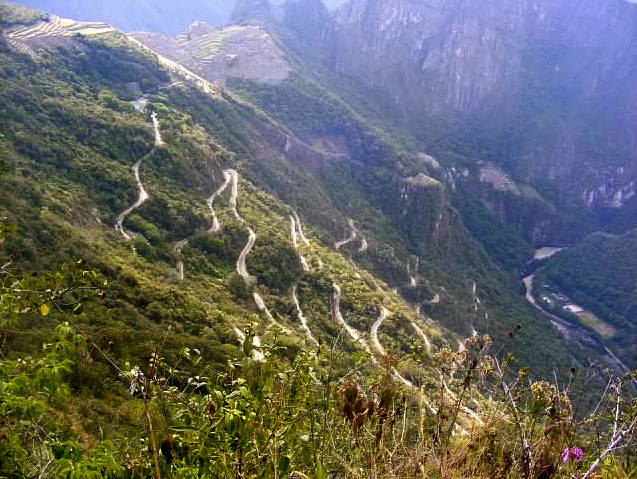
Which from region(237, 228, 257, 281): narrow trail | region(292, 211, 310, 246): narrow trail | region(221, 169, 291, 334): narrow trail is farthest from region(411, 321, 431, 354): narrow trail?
region(237, 228, 257, 281): narrow trail

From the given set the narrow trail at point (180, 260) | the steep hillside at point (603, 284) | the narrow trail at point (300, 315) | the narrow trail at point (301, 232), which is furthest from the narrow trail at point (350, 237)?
the steep hillside at point (603, 284)

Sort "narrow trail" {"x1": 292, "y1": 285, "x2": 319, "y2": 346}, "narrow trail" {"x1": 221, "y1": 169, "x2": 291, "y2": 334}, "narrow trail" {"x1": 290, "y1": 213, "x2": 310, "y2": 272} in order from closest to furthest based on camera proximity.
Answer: "narrow trail" {"x1": 292, "y1": 285, "x2": 319, "y2": 346} < "narrow trail" {"x1": 221, "y1": 169, "x2": 291, "y2": 334} < "narrow trail" {"x1": 290, "y1": 213, "x2": 310, "y2": 272}

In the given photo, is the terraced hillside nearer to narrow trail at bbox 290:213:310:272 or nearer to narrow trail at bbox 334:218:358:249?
narrow trail at bbox 290:213:310:272

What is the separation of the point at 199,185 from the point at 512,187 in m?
114

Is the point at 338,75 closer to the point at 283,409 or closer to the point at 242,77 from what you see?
the point at 242,77

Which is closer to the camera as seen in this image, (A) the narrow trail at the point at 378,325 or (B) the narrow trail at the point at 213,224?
(B) the narrow trail at the point at 213,224

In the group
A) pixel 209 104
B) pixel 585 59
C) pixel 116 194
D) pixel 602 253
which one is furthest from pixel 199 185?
pixel 585 59

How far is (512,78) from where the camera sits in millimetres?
185250

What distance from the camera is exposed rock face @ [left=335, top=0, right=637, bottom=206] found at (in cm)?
16338

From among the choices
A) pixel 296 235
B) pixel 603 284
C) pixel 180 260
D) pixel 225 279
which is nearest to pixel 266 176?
pixel 296 235

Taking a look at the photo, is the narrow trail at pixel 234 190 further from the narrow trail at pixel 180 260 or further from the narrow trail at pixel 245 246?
the narrow trail at pixel 180 260

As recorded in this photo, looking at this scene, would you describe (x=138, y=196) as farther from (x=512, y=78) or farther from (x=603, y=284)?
(x=512, y=78)

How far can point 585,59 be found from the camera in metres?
197

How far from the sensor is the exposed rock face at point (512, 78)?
163375 mm
